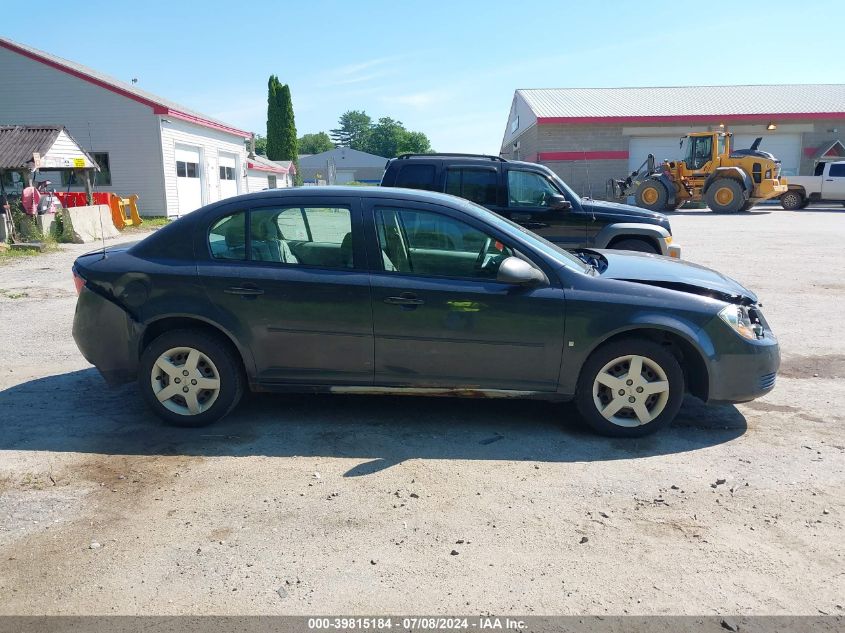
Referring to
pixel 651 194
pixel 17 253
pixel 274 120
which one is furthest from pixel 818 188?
pixel 274 120

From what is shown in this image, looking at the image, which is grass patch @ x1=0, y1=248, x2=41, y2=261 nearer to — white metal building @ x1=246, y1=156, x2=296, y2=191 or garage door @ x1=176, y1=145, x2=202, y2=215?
garage door @ x1=176, y1=145, x2=202, y2=215

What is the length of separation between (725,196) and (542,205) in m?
21.2

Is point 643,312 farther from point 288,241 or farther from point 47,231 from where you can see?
point 47,231

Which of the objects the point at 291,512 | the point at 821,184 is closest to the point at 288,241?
the point at 291,512

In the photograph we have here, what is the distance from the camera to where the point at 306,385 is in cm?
464

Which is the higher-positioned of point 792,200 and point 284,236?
point 792,200

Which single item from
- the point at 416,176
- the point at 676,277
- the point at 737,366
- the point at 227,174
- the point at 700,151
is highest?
the point at 700,151

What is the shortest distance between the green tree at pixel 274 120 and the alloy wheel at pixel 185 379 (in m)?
62.6

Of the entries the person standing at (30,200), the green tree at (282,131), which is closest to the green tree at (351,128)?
the green tree at (282,131)

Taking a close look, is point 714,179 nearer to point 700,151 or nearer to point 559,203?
point 700,151

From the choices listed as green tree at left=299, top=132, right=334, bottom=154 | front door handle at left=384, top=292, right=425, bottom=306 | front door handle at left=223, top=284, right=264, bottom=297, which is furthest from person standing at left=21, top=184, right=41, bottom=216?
green tree at left=299, top=132, right=334, bottom=154

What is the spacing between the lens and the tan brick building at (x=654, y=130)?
3556 cm

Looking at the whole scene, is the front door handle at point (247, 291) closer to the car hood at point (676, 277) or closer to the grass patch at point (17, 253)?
the car hood at point (676, 277)

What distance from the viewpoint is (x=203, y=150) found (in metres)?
29.3
